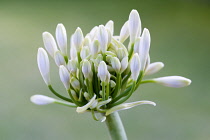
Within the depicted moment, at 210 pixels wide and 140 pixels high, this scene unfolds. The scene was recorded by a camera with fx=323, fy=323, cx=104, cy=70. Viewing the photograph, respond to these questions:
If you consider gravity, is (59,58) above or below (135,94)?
above

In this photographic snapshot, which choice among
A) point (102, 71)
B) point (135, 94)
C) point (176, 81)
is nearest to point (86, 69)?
point (102, 71)

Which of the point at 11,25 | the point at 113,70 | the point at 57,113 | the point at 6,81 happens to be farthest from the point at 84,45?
the point at 11,25

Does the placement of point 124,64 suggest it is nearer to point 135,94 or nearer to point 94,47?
point 94,47

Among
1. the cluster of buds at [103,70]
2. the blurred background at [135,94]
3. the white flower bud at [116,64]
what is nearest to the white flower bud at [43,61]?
the cluster of buds at [103,70]

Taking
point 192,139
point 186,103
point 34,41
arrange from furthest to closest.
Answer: point 34,41, point 186,103, point 192,139

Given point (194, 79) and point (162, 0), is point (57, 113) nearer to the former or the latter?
point (194, 79)

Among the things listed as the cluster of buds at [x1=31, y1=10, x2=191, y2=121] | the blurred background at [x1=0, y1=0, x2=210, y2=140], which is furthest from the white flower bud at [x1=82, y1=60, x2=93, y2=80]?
the blurred background at [x1=0, y1=0, x2=210, y2=140]

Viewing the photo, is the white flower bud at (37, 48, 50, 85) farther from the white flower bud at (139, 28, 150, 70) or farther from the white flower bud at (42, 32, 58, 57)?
the white flower bud at (139, 28, 150, 70)
